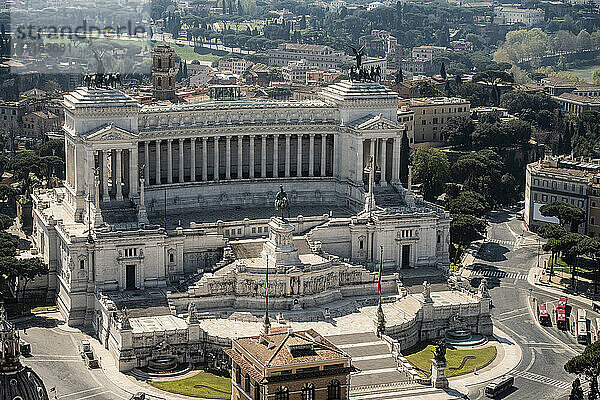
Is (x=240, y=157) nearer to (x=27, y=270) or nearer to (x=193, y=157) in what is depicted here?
(x=193, y=157)

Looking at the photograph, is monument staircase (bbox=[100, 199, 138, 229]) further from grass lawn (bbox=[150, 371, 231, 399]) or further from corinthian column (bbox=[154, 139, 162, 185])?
grass lawn (bbox=[150, 371, 231, 399])

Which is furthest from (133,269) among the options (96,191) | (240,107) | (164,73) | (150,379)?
(164,73)

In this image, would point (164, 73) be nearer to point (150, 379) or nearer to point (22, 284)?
point (22, 284)

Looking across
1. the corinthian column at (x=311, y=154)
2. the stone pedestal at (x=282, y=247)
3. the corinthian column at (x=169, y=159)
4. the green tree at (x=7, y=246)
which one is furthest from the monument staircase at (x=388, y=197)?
the green tree at (x=7, y=246)

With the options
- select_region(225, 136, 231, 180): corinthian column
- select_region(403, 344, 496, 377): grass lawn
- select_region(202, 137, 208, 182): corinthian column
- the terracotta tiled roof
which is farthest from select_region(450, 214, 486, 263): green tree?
the terracotta tiled roof

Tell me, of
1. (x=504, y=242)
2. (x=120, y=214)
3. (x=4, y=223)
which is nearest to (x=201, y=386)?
(x=120, y=214)

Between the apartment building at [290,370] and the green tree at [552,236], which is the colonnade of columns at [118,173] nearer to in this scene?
the apartment building at [290,370]
